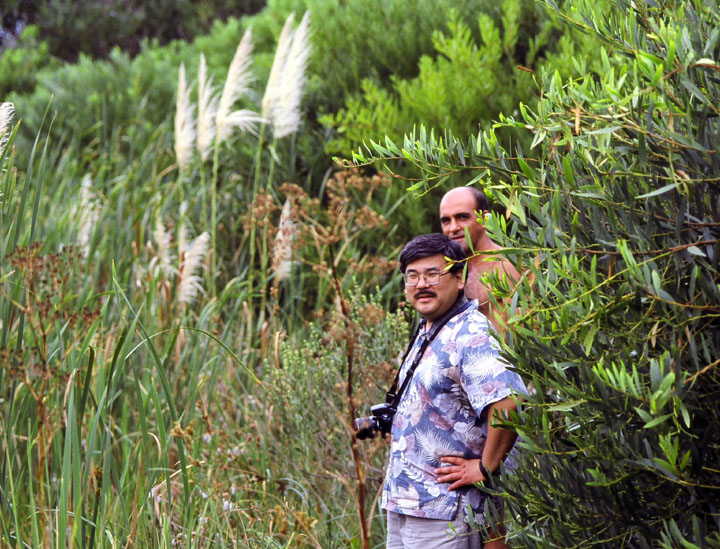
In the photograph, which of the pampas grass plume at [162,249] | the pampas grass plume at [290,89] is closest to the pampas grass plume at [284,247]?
the pampas grass plume at [162,249]

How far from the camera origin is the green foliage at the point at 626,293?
1.98m

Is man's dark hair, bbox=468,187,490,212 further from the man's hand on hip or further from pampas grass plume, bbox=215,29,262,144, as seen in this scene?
pampas grass plume, bbox=215,29,262,144

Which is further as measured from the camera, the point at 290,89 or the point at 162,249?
the point at 290,89

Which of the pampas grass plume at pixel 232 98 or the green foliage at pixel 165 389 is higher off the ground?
the pampas grass plume at pixel 232 98

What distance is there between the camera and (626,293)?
2170 mm

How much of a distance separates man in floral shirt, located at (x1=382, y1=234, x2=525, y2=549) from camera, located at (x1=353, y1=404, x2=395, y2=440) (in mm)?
101

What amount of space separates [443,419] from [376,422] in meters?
0.40

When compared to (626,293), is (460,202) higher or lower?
lower

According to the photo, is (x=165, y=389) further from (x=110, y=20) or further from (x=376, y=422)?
(x=110, y=20)

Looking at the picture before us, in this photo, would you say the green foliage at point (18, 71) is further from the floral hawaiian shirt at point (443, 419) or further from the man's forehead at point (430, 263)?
the floral hawaiian shirt at point (443, 419)

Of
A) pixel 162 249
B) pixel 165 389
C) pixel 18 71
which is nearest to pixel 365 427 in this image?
pixel 165 389

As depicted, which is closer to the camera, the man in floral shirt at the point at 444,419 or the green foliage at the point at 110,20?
the man in floral shirt at the point at 444,419

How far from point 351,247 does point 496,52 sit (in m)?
1.85

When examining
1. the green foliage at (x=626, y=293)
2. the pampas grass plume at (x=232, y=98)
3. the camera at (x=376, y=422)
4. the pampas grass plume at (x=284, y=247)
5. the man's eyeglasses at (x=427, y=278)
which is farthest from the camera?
the pampas grass plume at (x=232, y=98)
